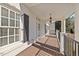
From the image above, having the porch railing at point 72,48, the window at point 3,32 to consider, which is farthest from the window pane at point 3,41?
the porch railing at point 72,48

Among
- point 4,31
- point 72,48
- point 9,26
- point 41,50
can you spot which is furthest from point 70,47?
point 4,31

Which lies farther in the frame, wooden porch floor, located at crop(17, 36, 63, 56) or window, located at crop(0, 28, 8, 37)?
wooden porch floor, located at crop(17, 36, 63, 56)

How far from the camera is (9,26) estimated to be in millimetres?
3344

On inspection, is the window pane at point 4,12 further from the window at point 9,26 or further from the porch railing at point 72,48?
the porch railing at point 72,48

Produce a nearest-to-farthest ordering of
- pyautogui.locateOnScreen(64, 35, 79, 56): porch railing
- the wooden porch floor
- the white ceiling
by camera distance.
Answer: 1. pyautogui.locateOnScreen(64, 35, 79, 56): porch railing
2. the wooden porch floor
3. the white ceiling

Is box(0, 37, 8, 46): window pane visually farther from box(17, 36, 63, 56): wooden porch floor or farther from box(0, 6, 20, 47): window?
box(17, 36, 63, 56): wooden porch floor

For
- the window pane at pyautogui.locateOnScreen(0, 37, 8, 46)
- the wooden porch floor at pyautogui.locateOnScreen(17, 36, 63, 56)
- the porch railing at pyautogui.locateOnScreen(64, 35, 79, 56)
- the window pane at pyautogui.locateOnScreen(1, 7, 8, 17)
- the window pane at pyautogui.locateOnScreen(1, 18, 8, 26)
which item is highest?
the window pane at pyautogui.locateOnScreen(1, 7, 8, 17)

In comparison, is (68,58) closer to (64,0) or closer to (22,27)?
(64,0)

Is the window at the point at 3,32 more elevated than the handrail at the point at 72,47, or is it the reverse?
the window at the point at 3,32

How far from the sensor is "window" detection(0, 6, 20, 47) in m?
3.04

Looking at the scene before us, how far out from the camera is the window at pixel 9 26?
3.04m

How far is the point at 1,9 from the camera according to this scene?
117 inches

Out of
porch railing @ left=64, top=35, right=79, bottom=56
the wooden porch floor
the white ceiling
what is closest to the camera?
porch railing @ left=64, top=35, right=79, bottom=56

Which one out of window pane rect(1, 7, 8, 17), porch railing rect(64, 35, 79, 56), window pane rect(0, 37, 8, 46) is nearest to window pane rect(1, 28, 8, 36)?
window pane rect(0, 37, 8, 46)
